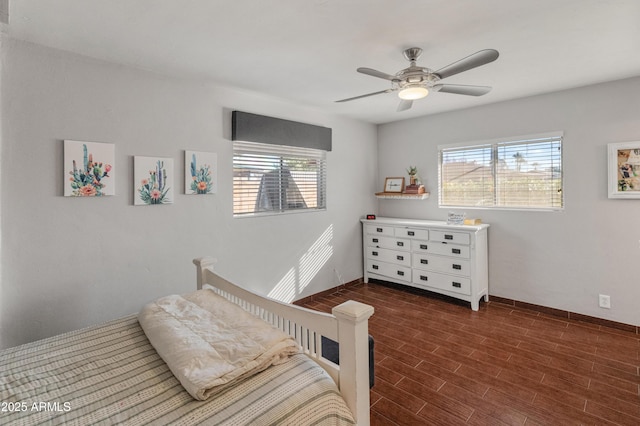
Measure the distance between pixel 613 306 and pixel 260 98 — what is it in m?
4.13

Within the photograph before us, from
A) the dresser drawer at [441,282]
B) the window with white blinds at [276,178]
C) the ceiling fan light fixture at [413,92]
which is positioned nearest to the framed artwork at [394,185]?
the window with white blinds at [276,178]

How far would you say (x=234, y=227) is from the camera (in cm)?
327

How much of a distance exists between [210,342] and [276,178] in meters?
2.44

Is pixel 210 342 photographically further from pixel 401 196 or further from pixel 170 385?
pixel 401 196

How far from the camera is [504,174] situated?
3818 millimetres

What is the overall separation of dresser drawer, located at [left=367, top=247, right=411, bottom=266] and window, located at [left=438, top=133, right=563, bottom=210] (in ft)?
2.88

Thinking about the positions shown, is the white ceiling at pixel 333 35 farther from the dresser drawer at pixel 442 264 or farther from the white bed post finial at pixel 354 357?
the dresser drawer at pixel 442 264

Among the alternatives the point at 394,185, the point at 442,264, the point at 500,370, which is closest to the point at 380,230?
the point at 394,185

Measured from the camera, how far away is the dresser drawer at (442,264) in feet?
12.0

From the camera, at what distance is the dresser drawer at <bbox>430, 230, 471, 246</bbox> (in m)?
3.65

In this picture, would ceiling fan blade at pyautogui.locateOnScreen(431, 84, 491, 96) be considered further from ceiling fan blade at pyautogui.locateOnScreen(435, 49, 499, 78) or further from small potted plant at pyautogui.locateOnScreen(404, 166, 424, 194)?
small potted plant at pyautogui.locateOnScreen(404, 166, 424, 194)

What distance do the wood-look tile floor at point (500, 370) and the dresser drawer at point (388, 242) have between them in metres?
0.87

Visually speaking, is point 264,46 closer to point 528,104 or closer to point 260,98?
point 260,98

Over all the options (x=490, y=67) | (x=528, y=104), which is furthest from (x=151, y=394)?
(x=528, y=104)
